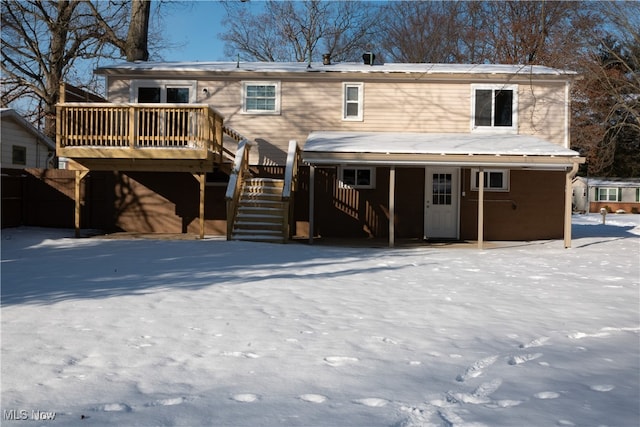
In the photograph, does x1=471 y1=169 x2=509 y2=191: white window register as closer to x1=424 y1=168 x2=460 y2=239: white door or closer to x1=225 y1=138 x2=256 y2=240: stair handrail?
x1=424 y1=168 x2=460 y2=239: white door

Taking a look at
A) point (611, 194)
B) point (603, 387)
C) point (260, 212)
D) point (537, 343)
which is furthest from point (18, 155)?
point (611, 194)

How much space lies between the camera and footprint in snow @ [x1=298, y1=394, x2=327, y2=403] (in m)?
3.23

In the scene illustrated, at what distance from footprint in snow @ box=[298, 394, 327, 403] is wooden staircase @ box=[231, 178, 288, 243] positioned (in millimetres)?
9410

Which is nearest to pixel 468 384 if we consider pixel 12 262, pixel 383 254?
pixel 383 254

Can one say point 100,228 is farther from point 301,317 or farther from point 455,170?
point 301,317

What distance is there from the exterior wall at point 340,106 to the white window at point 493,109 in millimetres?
170

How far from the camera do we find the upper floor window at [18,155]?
19.2m

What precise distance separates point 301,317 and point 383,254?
6.00 metres

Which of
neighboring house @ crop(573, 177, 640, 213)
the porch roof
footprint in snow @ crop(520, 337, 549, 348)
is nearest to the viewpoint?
footprint in snow @ crop(520, 337, 549, 348)

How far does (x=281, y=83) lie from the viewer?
1580 cm

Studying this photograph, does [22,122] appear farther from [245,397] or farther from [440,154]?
[245,397]

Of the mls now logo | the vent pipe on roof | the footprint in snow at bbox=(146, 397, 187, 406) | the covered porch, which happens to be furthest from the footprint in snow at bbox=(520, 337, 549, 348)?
the vent pipe on roof

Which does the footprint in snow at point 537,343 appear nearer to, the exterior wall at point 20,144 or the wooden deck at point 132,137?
the wooden deck at point 132,137

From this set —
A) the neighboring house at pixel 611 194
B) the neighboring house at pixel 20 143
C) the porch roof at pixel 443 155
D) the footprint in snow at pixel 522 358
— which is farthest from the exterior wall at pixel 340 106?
the neighboring house at pixel 611 194
